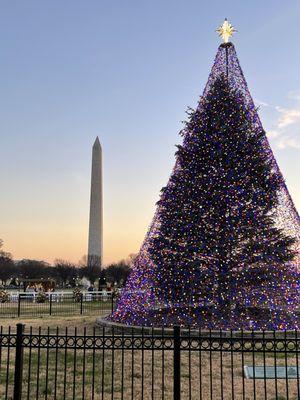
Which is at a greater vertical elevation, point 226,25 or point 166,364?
point 226,25

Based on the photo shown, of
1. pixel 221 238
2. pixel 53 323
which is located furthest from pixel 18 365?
pixel 53 323

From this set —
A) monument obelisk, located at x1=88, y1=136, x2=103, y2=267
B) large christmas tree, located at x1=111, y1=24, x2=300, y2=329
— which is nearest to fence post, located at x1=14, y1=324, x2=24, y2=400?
large christmas tree, located at x1=111, y1=24, x2=300, y2=329

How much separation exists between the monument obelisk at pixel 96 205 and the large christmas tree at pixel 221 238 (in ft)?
114

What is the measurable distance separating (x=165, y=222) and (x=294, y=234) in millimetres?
4392

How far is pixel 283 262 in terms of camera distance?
14.9 metres

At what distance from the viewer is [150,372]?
9.36 metres

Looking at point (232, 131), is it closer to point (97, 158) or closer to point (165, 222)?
point (165, 222)

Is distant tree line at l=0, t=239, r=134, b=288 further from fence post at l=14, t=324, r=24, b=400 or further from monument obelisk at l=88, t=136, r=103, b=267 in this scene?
fence post at l=14, t=324, r=24, b=400

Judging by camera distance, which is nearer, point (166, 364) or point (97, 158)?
point (166, 364)

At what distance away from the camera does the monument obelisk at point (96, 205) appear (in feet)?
166

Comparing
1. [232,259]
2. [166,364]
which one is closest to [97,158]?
[232,259]

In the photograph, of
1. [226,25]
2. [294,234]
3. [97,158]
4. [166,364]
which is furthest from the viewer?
[97,158]

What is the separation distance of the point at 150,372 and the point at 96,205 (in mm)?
41888

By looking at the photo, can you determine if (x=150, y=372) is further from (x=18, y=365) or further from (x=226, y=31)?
(x=226, y=31)
